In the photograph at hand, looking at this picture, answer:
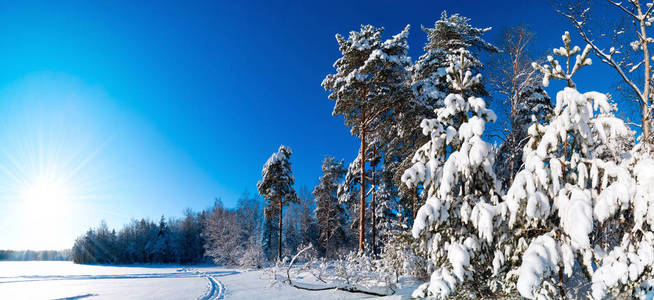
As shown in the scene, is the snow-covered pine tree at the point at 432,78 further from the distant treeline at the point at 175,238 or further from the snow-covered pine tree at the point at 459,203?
the distant treeline at the point at 175,238

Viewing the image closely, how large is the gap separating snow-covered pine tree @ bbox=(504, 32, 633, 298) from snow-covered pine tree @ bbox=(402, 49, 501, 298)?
49 cm

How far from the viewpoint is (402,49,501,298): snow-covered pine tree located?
5.22 m

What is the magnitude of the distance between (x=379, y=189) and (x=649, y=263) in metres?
21.9

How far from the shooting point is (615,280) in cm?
412

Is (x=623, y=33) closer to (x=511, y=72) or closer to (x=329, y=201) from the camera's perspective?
(x=511, y=72)

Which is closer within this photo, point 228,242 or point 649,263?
point 649,263

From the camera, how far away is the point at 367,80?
1359cm

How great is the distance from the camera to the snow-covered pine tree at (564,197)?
4176 millimetres

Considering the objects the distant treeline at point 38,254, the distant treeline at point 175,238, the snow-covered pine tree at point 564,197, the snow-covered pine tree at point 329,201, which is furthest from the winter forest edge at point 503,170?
the distant treeline at point 38,254

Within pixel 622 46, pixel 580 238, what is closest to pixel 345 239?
pixel 622 46

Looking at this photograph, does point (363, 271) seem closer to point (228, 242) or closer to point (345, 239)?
point (345, 239)

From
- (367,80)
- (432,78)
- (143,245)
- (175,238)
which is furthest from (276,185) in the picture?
(143,245)

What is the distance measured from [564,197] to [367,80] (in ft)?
32.6

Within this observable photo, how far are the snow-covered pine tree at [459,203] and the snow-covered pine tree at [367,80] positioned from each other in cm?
691
